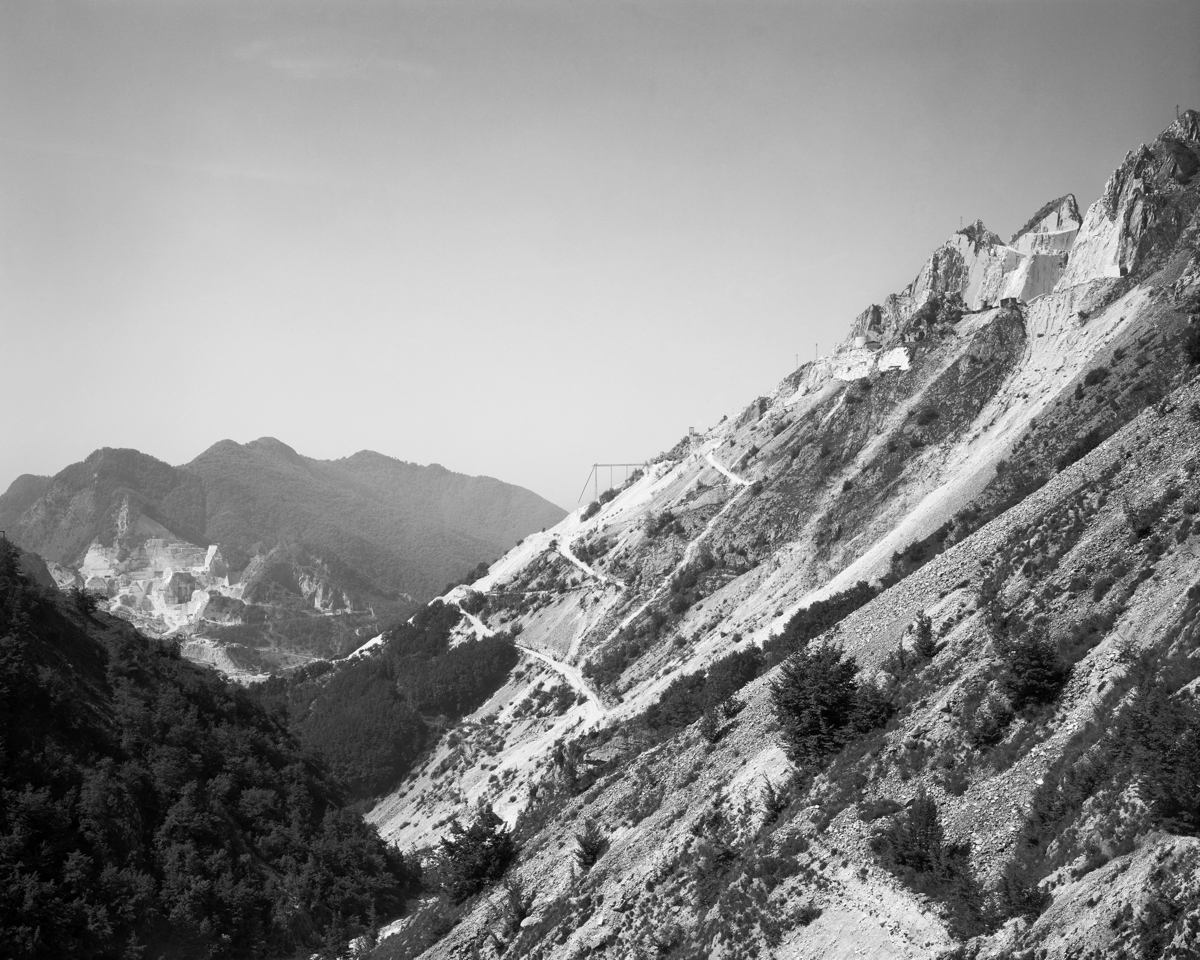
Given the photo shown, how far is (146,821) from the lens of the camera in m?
27.2

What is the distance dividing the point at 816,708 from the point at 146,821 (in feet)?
73.0

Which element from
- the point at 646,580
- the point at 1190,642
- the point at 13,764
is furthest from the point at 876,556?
the point at 13,764

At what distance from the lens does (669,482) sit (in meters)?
70.5

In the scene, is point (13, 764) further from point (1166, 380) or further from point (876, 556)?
point (1166, 380)

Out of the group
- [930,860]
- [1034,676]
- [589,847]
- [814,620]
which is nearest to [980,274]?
[814,620]

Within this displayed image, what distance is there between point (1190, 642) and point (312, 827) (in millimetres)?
31034

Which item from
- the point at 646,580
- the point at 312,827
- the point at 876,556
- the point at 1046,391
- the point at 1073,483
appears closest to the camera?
the point at 1073,483

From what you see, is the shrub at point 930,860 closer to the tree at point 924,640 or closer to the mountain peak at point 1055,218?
the tree at point 924,640

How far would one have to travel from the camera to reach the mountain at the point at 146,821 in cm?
2281

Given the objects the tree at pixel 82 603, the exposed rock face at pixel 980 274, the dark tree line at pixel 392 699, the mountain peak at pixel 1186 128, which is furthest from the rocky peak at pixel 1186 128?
the tree at pixel 82 603

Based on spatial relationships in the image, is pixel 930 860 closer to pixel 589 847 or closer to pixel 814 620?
pixel 589 847

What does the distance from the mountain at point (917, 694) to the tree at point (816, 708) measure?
0.28ft

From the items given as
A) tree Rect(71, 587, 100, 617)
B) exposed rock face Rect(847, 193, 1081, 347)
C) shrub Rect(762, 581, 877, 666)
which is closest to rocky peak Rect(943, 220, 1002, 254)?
exposed rock face Rect(847, 193, 1081, 347)

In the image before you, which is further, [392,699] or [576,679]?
[392,699]
